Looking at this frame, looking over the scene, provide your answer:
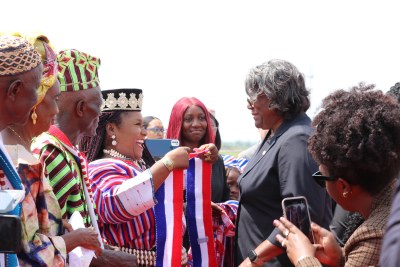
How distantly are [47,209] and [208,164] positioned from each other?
2.41 m

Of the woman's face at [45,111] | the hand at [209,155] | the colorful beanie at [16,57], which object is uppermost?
the colorful beanie at [16,57]

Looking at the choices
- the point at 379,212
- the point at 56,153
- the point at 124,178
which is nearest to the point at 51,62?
the point at 56,153

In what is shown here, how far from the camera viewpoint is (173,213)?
5387mm

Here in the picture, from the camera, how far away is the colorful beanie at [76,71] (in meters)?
4.50

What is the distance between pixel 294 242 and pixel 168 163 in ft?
7.05

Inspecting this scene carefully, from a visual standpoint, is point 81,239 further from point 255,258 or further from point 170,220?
point 170,220

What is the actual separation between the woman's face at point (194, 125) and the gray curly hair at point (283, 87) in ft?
6.10

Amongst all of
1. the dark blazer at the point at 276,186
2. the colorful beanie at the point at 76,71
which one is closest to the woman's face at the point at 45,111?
the colorful beanie at the point at 76,71

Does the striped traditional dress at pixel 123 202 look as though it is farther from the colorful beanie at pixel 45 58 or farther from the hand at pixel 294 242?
the hand at pixel 294 242

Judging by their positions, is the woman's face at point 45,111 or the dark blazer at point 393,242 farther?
the woman's face at point 45,111

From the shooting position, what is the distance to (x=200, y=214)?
18.7 feet

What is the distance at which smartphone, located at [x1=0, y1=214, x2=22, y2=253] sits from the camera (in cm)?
228

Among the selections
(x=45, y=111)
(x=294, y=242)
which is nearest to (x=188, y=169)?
(x=45, y=111)

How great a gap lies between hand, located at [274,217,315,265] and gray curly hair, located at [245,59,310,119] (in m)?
1.70
